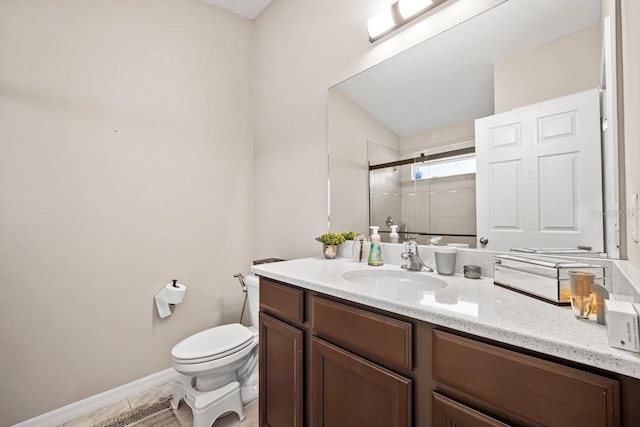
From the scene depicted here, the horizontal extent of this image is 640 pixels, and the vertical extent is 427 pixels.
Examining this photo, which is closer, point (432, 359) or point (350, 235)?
point (432, 359)

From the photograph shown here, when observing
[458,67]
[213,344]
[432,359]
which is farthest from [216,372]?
[458,67]

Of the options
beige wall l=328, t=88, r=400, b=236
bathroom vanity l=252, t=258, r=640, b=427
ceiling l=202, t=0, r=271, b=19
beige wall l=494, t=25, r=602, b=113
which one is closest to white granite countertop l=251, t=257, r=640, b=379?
bathroom vanity l=252, t=258, r=640, b=427

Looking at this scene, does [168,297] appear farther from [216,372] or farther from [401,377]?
[401,377]

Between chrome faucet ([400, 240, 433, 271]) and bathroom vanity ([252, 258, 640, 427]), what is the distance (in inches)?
2.8

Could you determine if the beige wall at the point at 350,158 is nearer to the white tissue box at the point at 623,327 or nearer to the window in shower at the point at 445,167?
the window in shower at the point at 445,167

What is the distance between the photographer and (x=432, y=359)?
29.4 inches

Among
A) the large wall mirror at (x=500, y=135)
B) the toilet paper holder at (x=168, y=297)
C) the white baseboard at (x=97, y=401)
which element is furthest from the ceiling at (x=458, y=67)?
the white baseboard at (x=97, y=401)

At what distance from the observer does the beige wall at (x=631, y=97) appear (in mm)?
644

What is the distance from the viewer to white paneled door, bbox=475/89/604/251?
91 cm

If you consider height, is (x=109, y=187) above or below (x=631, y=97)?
below

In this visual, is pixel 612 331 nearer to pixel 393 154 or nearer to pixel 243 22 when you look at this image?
pixel 393 154

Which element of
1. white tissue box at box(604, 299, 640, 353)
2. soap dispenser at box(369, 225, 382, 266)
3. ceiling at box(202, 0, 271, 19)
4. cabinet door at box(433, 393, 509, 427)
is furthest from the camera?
ceiling at box(202, 0, 271, 19)

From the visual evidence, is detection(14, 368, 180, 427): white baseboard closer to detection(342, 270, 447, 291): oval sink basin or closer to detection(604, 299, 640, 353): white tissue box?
detection(342, 270, 447, 291): oval sink basin

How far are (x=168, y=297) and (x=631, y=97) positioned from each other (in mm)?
2385
